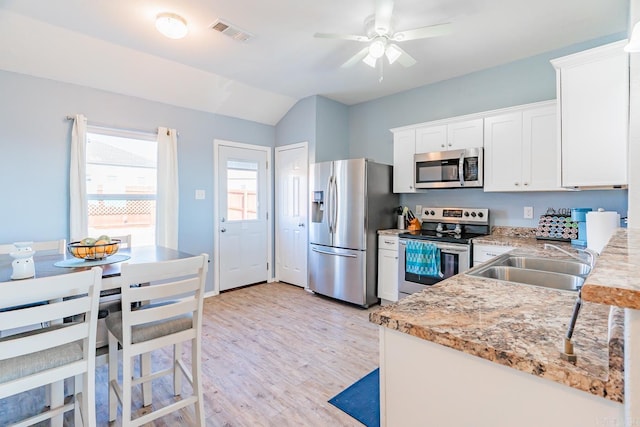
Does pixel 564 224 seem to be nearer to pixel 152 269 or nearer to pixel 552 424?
pixel 552 424

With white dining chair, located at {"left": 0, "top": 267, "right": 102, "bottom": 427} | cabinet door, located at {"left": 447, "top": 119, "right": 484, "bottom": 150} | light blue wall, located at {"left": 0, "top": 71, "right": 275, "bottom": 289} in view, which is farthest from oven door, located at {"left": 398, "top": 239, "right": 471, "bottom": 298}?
light blue wall, located at {"left": 0, "top": 71, "right": 275, "bottom": 289}

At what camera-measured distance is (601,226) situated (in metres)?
2.12

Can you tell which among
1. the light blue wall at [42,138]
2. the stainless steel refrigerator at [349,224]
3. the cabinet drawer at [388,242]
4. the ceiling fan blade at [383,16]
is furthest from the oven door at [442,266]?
the light blue wall at [42,138]

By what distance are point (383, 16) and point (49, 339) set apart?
2684mm

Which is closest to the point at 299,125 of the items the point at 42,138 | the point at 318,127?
the point at 318,127

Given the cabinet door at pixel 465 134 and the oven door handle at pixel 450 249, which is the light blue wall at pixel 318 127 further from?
the oven door handle at pixel 450 249

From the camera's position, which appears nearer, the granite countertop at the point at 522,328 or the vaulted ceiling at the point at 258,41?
the granite countertop at the point at 522,328

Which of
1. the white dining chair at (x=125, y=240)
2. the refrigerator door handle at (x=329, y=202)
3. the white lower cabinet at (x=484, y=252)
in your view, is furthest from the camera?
the refrigerator door handle at (x=329, y=202)

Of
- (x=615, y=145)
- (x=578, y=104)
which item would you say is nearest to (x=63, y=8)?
(x=578, y=104)

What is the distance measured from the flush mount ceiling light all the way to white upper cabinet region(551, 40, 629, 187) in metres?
2.92

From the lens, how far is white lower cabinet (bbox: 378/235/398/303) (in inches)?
144

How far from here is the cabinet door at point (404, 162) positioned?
3.86 meters

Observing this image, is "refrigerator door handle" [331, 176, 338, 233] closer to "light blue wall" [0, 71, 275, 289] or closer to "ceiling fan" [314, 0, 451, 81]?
"ceiling fan" [314, 0, 451, 81]

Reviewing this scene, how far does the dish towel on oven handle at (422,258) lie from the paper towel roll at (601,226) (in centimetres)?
128
